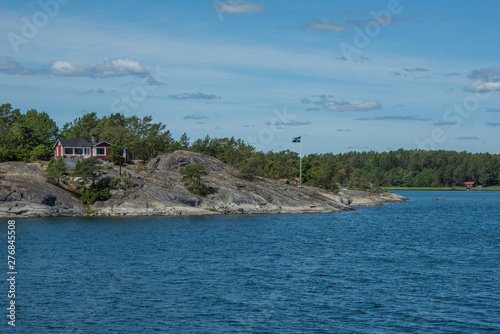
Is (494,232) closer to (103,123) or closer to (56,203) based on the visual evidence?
(56,203)

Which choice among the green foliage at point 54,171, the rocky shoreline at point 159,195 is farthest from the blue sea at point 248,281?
the green foliage at point 54,171

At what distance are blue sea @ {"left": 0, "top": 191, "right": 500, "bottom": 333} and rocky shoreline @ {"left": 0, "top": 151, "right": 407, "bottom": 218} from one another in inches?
494

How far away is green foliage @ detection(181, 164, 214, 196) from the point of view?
9844 cm

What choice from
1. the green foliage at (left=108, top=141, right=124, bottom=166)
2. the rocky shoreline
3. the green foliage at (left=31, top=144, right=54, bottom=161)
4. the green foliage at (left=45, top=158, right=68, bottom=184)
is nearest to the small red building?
the green foliage at (left=31, top=144, right=54, bottom=161)

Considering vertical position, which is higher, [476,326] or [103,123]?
[103,123]

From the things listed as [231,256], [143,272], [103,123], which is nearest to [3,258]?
[143,272]

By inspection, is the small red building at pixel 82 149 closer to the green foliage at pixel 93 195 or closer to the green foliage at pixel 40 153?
Result: the green foliage at pixel 40 153

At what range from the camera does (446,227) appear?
285ft

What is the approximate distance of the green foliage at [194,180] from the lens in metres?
98.4

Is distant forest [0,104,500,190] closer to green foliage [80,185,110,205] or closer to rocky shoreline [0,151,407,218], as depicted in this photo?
rocky shoreline [0,151,407,218]

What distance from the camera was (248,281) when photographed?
42469mm

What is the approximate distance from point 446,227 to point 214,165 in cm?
5082

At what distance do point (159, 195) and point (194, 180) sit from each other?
26.2 feet

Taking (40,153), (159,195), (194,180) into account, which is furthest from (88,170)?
(40,153)
